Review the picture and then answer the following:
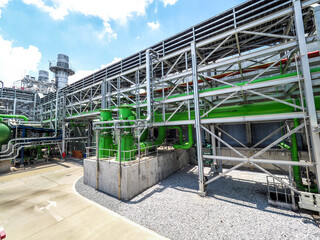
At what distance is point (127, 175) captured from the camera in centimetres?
711

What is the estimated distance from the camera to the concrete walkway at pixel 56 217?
4684 mm

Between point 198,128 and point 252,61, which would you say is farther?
point 252,61

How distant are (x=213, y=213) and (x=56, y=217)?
21.8ft

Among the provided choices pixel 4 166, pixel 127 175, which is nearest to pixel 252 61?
pixel 127 175

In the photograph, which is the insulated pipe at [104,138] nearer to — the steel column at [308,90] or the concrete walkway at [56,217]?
the concrete walkway at [56,217]

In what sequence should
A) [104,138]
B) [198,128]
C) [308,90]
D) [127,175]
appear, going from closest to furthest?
[308,90], [127,175], [198,128], [104,138]

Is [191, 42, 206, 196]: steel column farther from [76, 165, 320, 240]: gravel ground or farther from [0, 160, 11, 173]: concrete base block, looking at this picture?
[0, 160, 11, 173]: concrete base block

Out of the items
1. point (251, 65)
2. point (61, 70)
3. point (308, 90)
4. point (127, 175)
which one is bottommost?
point (127, 175)

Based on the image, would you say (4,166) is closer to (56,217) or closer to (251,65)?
(56,217)

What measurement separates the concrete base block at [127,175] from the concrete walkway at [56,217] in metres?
1.19

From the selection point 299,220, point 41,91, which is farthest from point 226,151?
point 41,91

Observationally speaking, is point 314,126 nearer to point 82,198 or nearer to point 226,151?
point 226,151

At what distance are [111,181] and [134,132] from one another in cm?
315

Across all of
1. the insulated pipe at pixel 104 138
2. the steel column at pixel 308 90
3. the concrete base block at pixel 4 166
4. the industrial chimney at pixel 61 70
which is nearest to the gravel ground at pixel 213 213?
the steel column at pixel 308 90
